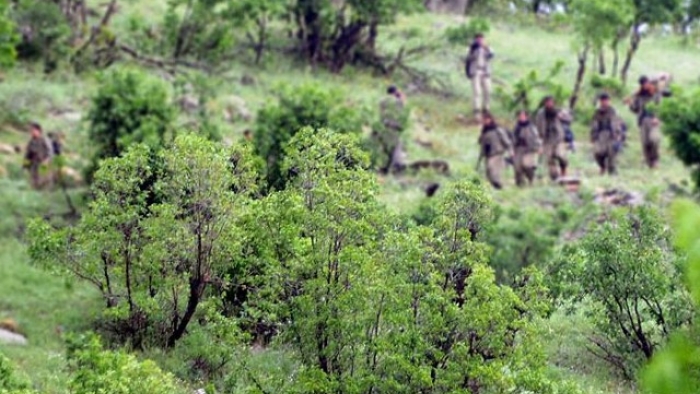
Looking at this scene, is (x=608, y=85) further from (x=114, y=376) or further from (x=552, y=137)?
(x=114, y=376)

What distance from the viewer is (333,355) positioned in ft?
27.8

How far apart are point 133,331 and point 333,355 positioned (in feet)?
10.3

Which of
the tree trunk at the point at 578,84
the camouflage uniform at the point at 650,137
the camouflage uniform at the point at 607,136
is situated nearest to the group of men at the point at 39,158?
the camouflage uniform at the point at 607,136

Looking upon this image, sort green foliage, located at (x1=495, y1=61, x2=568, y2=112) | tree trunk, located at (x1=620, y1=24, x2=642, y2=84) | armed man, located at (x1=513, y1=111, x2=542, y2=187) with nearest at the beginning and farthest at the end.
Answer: armed man, located at (x1=513, y1=111, x2=542, y2=187) < green foliage, located at (x1=495, y1=61, x2=568, y2=112) < tree trunk, located at (x1=620, y1=24, x2=642, y2=84)

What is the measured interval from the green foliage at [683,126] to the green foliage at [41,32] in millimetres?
12013

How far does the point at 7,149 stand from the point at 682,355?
17.8 metres

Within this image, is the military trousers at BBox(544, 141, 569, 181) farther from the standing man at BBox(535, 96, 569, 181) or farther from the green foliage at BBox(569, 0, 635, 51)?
the green foliage at BBox(569, 0, 635, 51)

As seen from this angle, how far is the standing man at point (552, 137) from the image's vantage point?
20.8 m

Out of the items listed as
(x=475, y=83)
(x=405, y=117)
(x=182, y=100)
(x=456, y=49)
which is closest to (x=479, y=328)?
(x=405, y=117)

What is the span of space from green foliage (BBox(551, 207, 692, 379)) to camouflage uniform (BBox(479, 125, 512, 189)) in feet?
31.6

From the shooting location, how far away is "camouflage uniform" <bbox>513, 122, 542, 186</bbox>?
2002 centimetres

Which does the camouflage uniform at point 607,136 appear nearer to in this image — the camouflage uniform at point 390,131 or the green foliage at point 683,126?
the green foliage at point 683,126

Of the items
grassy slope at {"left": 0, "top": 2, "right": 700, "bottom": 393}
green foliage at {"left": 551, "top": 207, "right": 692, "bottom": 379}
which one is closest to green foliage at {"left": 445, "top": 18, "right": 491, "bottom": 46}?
grassy slope at {"left": 0, "top": 2, "right": 700, "bottom": 393}

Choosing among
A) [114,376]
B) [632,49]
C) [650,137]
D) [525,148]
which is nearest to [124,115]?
[525,148]
